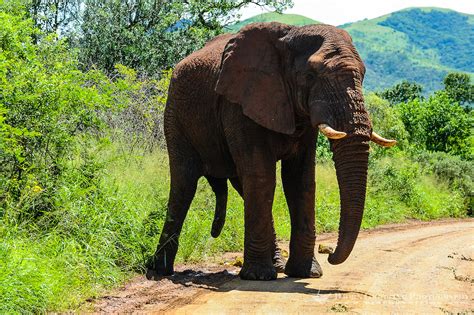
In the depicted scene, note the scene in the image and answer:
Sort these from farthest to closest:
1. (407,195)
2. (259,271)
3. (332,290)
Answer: (407,195), (259,271), (332,290)

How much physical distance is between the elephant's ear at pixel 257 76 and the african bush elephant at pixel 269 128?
0.01 metres

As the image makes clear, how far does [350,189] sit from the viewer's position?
24.8 feet

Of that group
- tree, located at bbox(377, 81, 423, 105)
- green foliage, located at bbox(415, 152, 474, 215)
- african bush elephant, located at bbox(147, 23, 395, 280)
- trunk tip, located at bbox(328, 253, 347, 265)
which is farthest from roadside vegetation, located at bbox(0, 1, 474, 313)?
tree, located at bbox(377, 81, 423, 105)

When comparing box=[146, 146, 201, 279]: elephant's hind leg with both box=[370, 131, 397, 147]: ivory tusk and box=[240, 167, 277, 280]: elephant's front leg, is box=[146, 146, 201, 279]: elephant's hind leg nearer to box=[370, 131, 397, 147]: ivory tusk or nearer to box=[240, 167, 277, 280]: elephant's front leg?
box=[240, 167, 277, 280]: elephant's front leg

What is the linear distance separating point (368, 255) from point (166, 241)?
3132 millimetres

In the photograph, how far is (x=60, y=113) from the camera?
9.73 m

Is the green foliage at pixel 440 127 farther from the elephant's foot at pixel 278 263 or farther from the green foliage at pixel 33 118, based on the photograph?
the green foliage at pixel 33 118

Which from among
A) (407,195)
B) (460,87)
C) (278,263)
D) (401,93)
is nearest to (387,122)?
(407,195)

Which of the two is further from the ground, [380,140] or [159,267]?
[380,140]

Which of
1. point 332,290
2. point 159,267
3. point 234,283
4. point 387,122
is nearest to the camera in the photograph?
point 332,290

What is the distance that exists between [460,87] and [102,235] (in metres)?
58.2

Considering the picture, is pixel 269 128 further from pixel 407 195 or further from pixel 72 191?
pixel 407 195

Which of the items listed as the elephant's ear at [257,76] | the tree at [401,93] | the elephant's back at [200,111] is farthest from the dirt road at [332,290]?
the tree at [401,93]

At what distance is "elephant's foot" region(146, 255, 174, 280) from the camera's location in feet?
30.9
